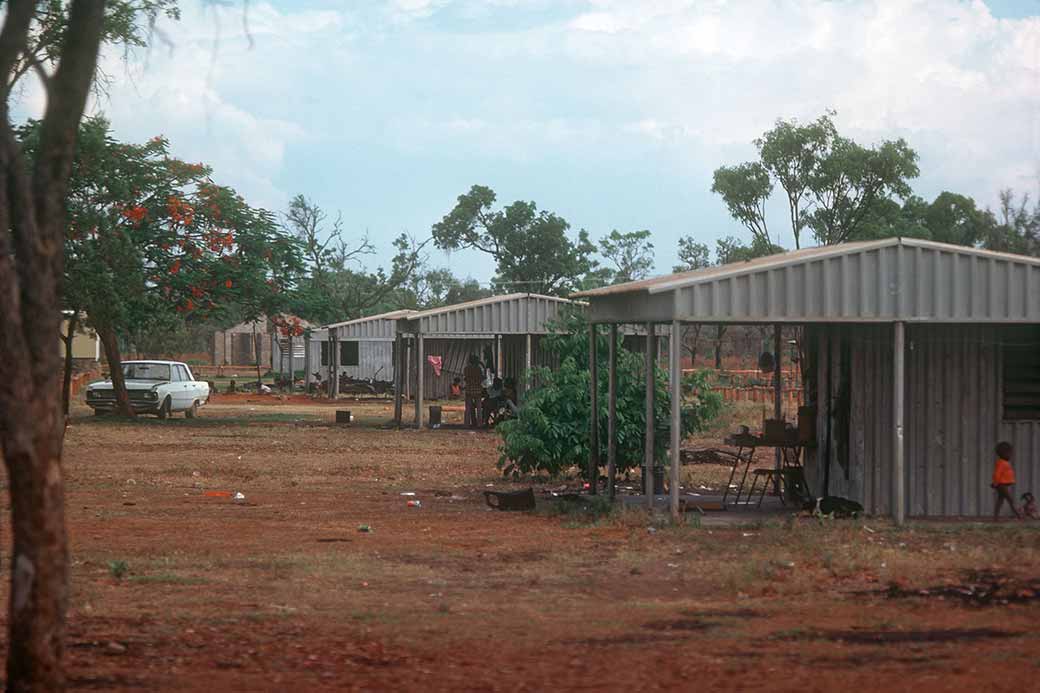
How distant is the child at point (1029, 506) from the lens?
15.3m

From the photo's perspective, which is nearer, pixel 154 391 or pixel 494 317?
pixel 494 317

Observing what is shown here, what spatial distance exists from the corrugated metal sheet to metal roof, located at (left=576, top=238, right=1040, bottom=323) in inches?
39.1

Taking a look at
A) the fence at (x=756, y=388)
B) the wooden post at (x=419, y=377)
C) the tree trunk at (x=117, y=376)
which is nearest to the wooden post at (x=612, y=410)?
the wooden post at (x=419, y=377)

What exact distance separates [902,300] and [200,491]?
380 inches

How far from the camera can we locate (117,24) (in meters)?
15.7

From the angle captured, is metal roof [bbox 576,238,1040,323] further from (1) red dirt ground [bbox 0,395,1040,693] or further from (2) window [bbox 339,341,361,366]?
(2) window [bbox 339,341,361,366]

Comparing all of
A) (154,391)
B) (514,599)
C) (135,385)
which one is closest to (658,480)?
(514,599)

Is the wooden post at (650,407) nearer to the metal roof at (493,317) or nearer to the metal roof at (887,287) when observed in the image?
the metal roof at (887,287)

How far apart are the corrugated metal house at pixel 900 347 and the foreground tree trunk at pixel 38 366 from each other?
8.25 metres

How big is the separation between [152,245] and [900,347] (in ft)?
71.2

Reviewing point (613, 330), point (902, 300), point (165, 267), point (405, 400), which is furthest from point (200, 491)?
point (405, 400)

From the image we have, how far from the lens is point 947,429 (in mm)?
15688

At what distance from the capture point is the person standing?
111 feet

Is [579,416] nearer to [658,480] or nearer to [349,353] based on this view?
[658,480]
